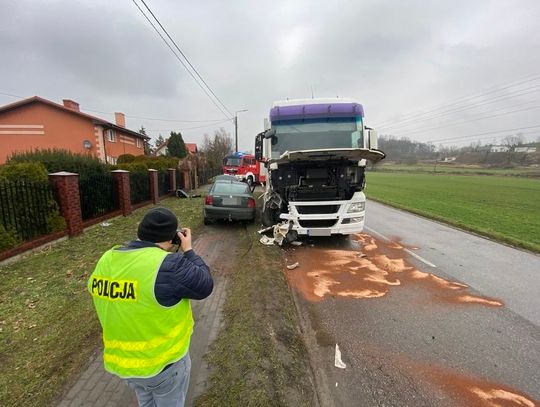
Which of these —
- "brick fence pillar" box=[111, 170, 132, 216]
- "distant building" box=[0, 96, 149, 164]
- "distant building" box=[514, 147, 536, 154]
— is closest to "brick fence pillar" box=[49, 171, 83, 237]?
"brick fence pillar" box=[111, 170, 132, 216]

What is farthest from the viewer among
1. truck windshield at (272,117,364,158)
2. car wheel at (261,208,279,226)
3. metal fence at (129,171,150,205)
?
metal fence at (129,171,150,205)

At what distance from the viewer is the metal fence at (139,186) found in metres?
11.7

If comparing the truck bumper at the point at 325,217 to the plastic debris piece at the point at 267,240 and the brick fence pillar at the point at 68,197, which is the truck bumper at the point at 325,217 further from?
the brick fence pillar at the point at 68,197

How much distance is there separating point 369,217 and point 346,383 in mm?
9593

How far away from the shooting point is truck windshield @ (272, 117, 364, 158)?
7.05 metres

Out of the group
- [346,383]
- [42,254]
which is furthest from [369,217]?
[42,254]

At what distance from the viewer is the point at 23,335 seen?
10.6 ft

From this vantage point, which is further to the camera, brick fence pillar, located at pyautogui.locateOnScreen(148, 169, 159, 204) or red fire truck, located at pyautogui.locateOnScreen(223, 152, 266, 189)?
red fire truck, located at pyautogui.locateOnScreen(223, 152, 266, 189)

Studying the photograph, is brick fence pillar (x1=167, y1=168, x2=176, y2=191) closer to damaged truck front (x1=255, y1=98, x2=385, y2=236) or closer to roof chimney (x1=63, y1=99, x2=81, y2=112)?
damaged truck front (x1=255, y1=98, x2=385, y2=236)

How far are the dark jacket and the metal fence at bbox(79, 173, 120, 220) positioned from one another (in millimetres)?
7927

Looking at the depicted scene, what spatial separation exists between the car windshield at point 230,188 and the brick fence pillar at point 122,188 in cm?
340

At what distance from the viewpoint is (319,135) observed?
23.4ft

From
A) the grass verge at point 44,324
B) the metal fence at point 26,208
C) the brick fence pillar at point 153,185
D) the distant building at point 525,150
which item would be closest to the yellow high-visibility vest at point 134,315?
the grass verge at point 44,324

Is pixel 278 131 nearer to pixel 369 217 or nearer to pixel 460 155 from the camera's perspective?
pixel 369 217
